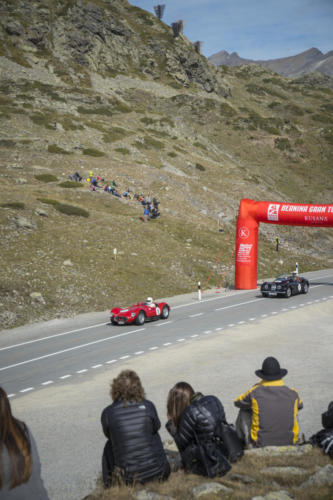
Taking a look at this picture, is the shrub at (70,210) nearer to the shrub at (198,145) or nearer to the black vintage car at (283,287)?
the black vintage car at (283,287)

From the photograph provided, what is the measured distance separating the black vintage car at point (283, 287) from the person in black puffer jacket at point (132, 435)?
2291 centimetres

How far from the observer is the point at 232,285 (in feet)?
111

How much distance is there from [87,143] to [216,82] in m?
55.6

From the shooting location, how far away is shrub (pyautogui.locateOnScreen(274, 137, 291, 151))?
81.1 metres

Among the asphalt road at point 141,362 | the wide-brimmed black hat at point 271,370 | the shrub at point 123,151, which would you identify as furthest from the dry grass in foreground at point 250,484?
the shrub at point 123,151

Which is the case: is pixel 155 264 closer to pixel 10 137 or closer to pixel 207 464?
pixel 207 464

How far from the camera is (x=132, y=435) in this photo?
5609 mm

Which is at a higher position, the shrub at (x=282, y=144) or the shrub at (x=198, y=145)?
the shrub at (x=282, y=144)

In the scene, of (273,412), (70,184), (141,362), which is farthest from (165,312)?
(70,184)

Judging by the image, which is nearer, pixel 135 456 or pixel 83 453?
pixel 135 456

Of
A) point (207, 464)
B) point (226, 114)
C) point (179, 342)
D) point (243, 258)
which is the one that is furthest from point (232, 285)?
point (226, 114)

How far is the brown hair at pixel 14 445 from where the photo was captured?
3393 mm

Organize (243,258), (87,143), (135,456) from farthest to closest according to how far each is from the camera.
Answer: (87,143)
(243,258)
(135,456)

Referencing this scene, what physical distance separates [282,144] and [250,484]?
81.3 metres
